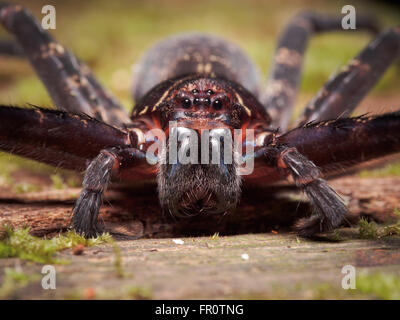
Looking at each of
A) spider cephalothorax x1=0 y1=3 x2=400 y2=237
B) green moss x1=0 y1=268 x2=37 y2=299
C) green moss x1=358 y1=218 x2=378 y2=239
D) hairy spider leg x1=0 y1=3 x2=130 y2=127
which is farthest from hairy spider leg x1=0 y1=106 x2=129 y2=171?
green moss x1=358 y1=218 x2=378 y2=239

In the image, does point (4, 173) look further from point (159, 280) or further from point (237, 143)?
point (159, 280)

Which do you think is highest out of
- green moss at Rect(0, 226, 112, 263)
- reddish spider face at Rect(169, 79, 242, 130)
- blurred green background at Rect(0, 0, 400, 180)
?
blurred green background at Rect(0, 0, 400, 180)

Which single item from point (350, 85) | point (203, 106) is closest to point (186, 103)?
Result: point (203, 106)

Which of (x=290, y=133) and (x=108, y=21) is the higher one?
(x=108, y=21)

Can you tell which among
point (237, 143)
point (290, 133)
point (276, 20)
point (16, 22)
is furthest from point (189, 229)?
point (276, 20)

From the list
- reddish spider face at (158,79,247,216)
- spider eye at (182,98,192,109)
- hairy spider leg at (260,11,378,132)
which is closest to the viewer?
reddish spider face at (158,79,247,216)

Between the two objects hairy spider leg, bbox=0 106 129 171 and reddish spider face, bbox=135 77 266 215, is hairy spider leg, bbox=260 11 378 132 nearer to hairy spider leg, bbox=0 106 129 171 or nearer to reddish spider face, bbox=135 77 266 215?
reddish spider face, bbox=135 77 266 215
